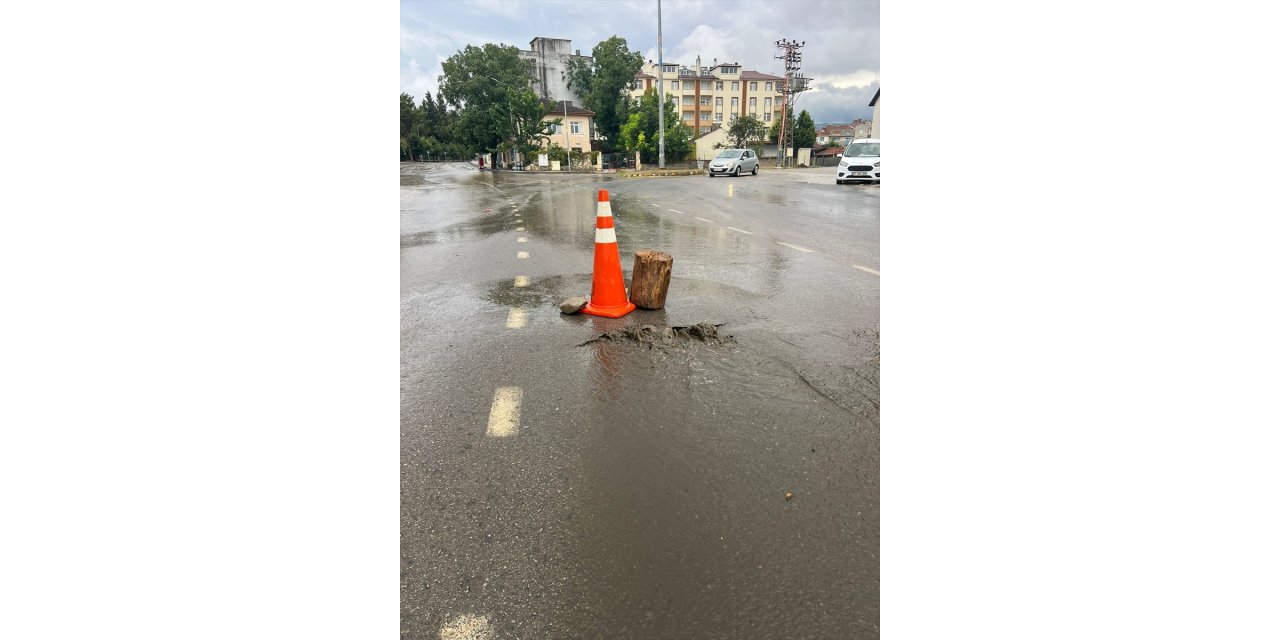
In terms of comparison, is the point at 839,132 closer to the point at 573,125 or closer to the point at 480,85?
the point at 573,125

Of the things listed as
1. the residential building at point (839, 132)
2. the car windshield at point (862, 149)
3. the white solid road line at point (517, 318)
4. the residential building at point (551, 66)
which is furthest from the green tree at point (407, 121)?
the white solid road line at point (517, 318)

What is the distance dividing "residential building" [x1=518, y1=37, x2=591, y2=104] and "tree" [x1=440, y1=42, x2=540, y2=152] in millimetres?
11963

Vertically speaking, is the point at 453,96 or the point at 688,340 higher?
the point at 453,96

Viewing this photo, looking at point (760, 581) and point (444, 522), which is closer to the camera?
point (760, 581)

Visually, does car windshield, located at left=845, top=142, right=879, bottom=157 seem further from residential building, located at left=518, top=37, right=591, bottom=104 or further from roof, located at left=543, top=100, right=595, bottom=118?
residential building, located at left=518, top=37, right=591, bottom=104

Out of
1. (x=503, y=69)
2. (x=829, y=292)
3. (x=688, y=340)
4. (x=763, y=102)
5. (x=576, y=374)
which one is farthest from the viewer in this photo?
(x=763, y=102)

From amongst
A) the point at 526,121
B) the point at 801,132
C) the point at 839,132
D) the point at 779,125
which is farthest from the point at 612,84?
the point at 839,132

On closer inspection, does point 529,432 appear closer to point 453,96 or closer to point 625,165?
point 625,165

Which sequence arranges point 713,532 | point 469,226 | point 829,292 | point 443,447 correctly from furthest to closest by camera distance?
point 469,226 < point 829,292 < point 443,447 < point 713,532

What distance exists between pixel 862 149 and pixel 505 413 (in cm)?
2134

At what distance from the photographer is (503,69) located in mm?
59594

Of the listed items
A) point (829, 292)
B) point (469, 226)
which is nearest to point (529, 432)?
point (829, 292)

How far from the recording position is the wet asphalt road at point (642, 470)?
168cm

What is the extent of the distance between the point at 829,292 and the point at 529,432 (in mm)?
3390
